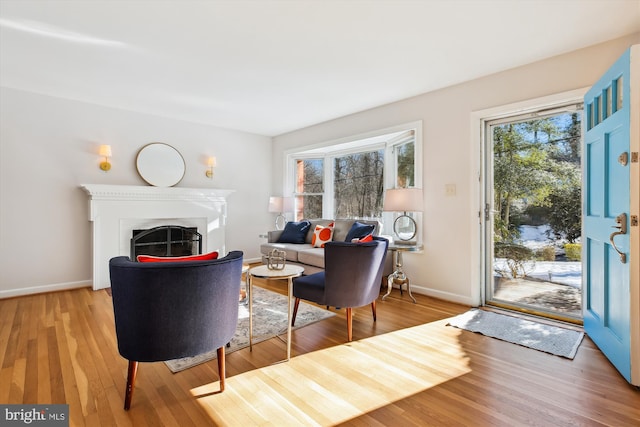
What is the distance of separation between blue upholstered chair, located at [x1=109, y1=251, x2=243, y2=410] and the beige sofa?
239 centimetres

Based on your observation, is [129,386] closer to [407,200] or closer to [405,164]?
[407,200]

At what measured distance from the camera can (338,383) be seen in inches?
76.8

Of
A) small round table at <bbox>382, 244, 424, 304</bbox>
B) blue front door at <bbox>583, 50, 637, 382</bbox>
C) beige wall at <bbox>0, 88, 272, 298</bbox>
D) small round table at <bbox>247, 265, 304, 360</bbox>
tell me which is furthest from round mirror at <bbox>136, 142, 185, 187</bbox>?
blue front door at <bbox>583, 50, 637, 382</bbox>

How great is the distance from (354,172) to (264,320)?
301cm

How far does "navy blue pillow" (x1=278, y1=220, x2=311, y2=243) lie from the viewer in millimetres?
5022

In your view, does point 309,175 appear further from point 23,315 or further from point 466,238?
point 23,315

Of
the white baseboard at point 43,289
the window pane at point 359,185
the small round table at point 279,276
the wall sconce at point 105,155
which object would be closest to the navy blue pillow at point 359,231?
the window pane at point 359,185

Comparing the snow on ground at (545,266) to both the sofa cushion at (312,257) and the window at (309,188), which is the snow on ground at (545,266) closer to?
the sofa cushion at (312,257)

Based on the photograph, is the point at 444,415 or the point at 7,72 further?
the point at 7,72

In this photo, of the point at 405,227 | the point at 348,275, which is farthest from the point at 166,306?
the point at 405,227

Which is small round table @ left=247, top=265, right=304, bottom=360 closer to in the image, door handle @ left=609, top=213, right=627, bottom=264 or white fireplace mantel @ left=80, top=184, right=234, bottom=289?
door handle @ left=609, top=213, right=627, bottom=264

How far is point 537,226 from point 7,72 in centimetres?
563

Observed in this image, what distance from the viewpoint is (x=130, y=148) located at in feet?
15.1

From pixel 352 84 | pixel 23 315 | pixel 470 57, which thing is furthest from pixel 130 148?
pixel 470 57
